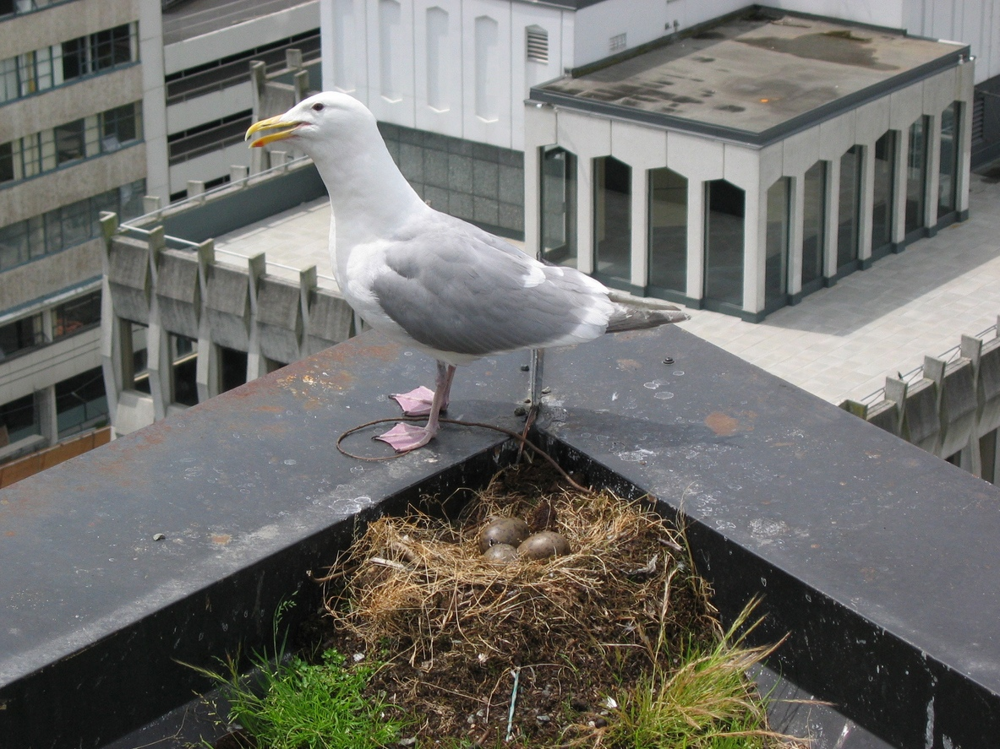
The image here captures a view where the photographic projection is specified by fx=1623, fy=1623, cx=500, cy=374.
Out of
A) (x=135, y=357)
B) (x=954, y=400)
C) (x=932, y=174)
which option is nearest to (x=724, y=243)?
(x=954, y=400)

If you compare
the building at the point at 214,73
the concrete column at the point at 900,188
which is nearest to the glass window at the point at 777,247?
the concrete column at the point at 900,188

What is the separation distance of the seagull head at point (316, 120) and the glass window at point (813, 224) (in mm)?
26331

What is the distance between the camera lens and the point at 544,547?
7.76 metres

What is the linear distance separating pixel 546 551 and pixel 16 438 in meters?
41.8

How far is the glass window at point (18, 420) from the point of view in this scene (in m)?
46.8

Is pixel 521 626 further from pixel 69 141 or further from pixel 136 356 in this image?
pixel 69 141

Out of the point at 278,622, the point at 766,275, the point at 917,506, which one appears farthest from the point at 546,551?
the point at 766,275

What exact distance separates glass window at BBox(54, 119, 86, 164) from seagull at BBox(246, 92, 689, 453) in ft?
138

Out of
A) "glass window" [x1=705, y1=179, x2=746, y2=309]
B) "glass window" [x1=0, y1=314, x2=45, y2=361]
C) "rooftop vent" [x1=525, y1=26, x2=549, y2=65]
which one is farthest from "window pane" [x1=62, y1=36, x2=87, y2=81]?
"glass window" [x1=705, y1=179, x2=746, y2=309]

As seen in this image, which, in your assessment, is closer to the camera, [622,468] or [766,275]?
[622,468]

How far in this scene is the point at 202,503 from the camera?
8094mm

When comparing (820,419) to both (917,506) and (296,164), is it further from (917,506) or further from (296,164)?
(296,164)

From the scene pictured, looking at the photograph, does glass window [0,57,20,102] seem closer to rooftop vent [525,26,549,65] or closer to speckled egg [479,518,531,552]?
rooftop vent [525,26,549,65]

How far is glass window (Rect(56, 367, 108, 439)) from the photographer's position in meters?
48.2
